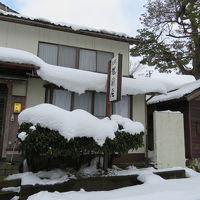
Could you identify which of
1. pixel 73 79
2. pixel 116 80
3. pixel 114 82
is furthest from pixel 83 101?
pixel 116 80

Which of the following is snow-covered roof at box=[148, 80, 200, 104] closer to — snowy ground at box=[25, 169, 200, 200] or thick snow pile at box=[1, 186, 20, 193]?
snowy ground at box=[25, 169, 200, 200]

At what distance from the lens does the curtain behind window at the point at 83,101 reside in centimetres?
856

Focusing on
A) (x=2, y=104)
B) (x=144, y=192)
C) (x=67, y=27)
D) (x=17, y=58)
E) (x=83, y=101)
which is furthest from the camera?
(x=67, y=27)

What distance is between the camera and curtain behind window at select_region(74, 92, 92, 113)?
856cm

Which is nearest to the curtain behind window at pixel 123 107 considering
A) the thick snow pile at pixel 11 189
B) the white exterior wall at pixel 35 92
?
the white exterior wall at pixel 35 92

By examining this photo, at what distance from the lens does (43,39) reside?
9.41m

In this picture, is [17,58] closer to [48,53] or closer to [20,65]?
[20,65]

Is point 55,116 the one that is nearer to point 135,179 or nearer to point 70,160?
point 70,160

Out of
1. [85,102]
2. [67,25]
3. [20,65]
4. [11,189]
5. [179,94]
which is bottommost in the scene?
[11,189]

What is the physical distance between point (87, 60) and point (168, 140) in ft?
17.2

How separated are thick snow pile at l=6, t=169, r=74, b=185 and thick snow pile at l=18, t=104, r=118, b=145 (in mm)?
1343

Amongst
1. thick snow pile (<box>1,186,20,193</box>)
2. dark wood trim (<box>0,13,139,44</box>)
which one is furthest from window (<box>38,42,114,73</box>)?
thick snow pile (<box>1,186,20,193</box>)

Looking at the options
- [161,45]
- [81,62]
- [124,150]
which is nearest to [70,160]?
[124,150]

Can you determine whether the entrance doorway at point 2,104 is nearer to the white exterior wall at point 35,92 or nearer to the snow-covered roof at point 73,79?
the white exterior wall at point 35,92
